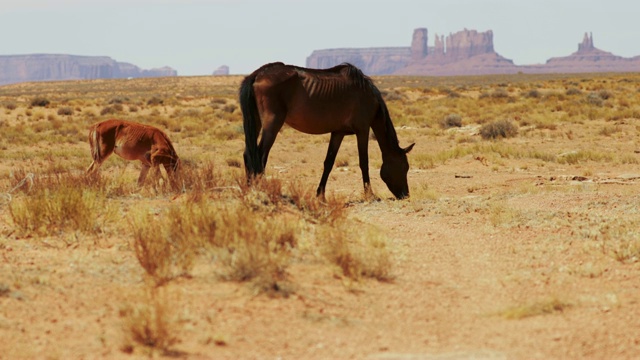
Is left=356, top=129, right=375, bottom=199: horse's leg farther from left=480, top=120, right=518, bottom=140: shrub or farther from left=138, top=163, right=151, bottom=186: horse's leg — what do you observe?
left=480, top=120, right=518, bottom=140: shrub

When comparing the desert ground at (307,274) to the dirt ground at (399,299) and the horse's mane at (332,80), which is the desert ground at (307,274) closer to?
the dirt ground at (399,299)

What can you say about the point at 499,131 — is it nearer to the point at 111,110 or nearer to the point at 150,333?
the point at 150,333

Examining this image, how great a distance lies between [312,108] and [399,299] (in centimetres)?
502

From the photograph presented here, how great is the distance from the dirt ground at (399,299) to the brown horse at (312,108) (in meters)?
1.67

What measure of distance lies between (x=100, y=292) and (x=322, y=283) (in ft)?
6.25

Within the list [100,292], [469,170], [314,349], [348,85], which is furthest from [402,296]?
[469,170]

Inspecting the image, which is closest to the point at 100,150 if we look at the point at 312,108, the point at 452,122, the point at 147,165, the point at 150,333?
the point at 147,165

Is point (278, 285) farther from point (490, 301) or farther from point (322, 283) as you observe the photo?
point (490, 301)

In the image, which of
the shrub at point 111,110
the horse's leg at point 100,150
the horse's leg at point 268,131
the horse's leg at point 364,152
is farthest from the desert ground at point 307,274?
the shrub at point 111,110

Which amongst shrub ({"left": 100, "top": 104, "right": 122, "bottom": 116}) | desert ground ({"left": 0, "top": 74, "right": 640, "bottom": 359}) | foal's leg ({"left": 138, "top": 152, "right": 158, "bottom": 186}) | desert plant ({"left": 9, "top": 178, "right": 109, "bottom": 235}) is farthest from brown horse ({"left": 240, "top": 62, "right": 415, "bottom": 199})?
shrub ({"left": 100, "top": 104, "right": 122, "bottom": 116})

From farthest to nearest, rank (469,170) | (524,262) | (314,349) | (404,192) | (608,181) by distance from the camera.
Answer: (469,170), (608,181), (404,192), (524,262), (314,349)

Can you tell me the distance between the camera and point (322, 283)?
22.1 feet

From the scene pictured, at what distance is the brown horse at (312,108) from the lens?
10.7 meters

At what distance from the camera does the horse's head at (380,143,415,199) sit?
11969 millimetres
